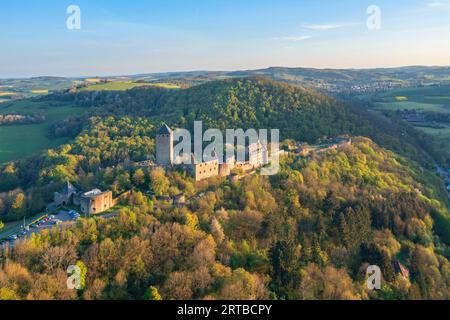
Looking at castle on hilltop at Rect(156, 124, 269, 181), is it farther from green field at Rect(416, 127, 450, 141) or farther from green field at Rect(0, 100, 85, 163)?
green field at Rect(416, 127, 450, 141)

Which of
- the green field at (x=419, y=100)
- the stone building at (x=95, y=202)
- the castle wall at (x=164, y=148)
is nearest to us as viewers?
the stone building at (x=95, y=202)

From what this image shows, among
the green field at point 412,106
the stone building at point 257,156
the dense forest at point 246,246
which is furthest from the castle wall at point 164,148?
the green field at point 412,106

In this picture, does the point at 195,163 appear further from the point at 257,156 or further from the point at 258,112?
the point at 258,112

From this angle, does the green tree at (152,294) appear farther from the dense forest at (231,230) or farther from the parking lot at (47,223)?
the parking lot at (47,223)

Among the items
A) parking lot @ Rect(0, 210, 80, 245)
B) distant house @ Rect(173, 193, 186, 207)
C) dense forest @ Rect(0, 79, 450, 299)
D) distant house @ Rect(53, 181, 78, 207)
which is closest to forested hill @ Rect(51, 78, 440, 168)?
dense forest @ Rect(0, 79, 450, 299)

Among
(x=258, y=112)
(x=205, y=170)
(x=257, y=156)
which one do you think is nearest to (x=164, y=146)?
(x=205, y=170)

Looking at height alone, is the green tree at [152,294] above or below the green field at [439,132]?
below

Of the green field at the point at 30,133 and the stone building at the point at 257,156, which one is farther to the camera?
the green field at the point at 30,133
